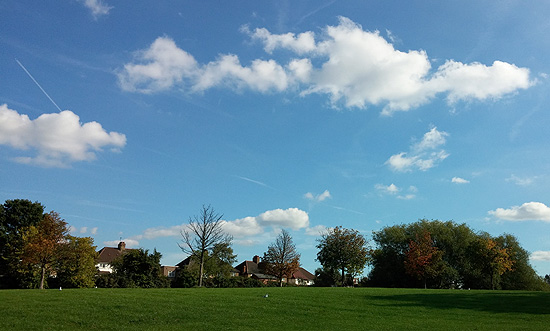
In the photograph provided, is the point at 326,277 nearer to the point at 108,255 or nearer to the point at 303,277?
the point at 303,277

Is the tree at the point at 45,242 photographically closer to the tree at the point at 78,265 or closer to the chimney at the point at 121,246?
the tree at the point at 78,265

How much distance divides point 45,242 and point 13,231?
22.4 meters

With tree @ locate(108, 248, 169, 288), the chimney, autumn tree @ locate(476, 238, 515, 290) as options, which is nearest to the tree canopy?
autumn tree @ locate(476, 238, 515, 290)

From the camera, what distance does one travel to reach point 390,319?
24328 millimetres

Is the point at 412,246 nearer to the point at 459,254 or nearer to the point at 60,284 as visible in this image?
the point at 459,254

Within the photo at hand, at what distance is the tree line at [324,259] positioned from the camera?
2239 inches

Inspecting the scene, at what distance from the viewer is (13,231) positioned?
2682 inches

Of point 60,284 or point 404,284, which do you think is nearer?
point 60,284

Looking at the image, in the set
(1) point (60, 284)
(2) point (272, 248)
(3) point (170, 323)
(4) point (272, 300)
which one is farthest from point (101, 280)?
(3) point (170, 323)

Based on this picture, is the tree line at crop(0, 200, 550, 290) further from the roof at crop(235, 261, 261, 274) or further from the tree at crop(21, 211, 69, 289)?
Result: the roof at crop(235, 261, 261, 274)

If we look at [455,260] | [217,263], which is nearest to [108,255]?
[217,263]

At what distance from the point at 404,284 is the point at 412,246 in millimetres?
8235

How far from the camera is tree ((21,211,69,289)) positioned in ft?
168

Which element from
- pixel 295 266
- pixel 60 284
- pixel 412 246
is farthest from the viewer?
pixel 295 266
